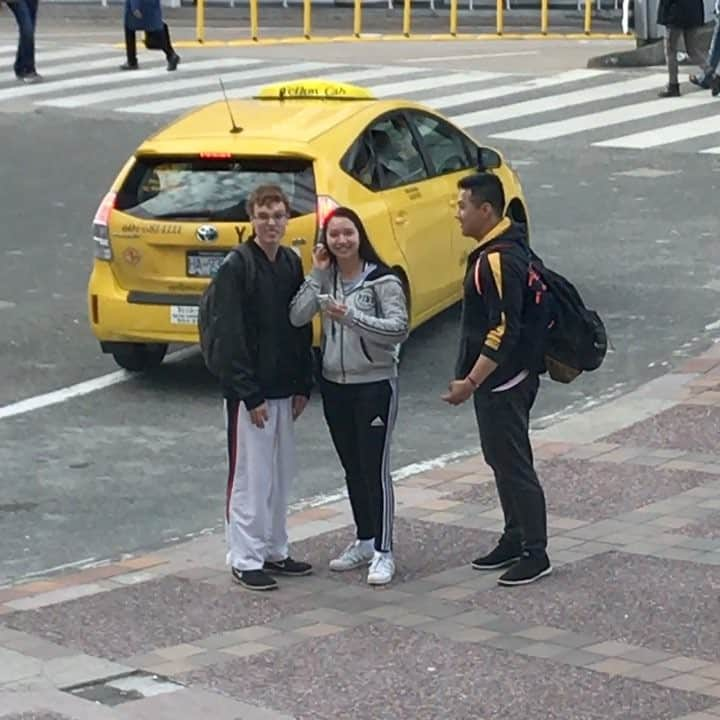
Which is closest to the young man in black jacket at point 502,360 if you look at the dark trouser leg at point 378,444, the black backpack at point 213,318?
the dark trouser leg at point 378,444

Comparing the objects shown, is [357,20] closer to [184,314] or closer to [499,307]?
[184,314]

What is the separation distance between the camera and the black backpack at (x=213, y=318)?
7.95 meters

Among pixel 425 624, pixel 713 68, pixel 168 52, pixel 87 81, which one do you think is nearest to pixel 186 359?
pixel 425 624

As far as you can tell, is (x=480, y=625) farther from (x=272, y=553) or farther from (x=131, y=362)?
(x=131, y=362)

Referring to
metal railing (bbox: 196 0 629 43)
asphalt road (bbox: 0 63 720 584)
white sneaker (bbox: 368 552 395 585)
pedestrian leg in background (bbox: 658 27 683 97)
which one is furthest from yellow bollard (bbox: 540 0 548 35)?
white sneaker (bbox: 368 552 395 585)

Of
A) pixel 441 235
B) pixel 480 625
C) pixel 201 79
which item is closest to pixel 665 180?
pixel 441 235

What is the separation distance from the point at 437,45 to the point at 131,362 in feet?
63.0

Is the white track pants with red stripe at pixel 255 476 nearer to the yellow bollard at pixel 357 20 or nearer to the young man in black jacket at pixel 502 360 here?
the young man in black jacket at pixel 502 360

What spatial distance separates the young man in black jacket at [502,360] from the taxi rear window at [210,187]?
11.4 ft

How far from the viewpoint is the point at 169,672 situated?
7008mm

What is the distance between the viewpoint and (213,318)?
7.98 meters

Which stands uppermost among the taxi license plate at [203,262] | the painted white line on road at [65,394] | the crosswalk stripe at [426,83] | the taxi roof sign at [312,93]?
the taxi roof sign at [312,93]

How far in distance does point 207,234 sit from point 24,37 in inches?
595

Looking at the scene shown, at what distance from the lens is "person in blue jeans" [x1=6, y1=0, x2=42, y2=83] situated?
25219 millimetres
